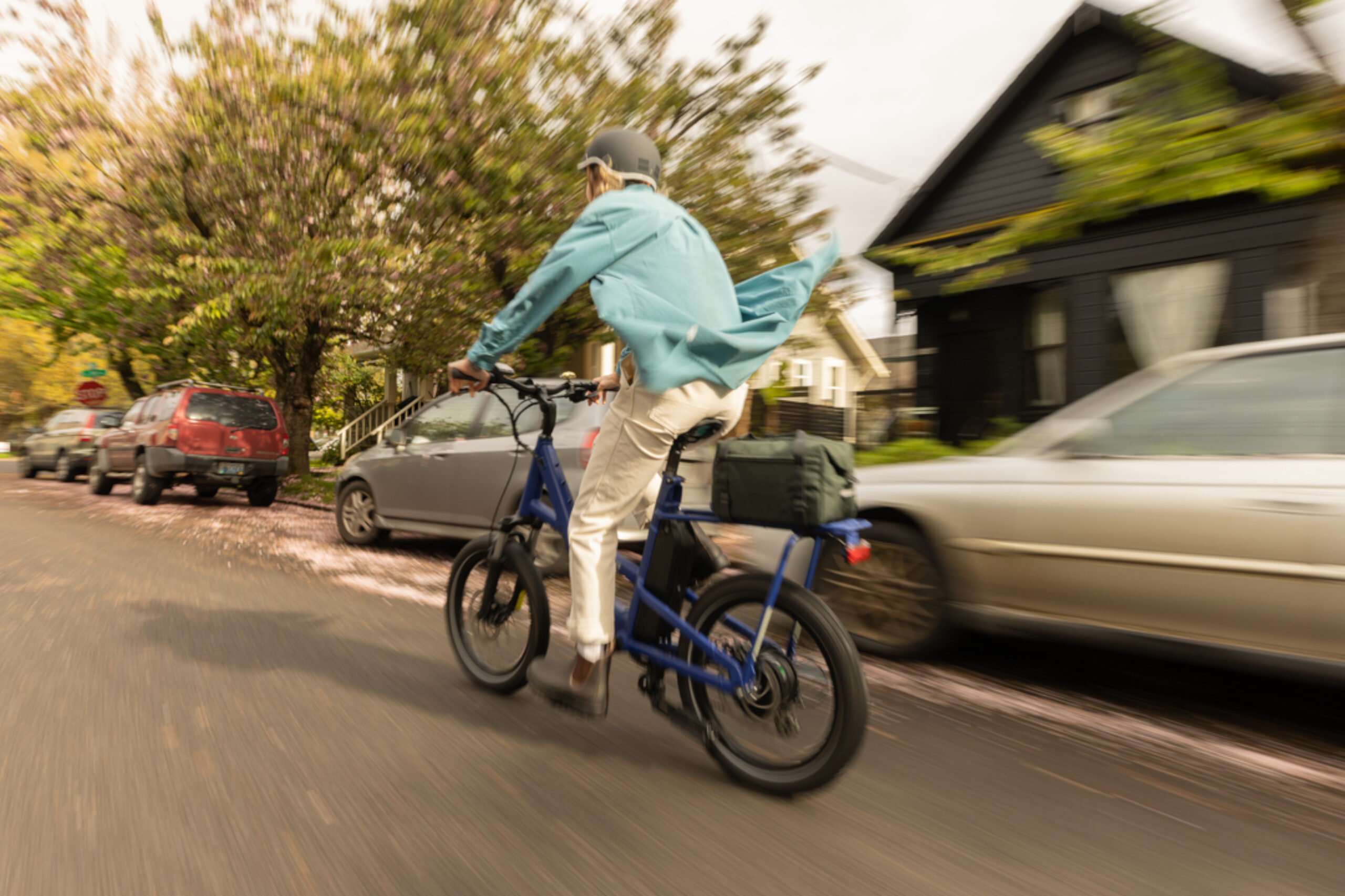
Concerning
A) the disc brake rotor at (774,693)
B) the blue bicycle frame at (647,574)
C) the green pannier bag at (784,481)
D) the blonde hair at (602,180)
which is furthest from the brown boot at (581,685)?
the blonde hair at (602,180)

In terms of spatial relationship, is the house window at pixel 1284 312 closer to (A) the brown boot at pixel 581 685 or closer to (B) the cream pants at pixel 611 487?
(B) the cream pants at pixel 611 487

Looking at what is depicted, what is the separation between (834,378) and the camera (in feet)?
106

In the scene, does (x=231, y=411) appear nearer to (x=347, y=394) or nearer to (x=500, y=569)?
(x=500, y=569)

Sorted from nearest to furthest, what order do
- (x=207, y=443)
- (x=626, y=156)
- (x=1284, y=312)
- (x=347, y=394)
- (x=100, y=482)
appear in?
(x=626, y=156) → (x=1284, y=312) → (x=207, y=443) → (x=100, y=482) → (x=347, y=394)

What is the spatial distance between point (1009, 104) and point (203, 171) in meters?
13.6

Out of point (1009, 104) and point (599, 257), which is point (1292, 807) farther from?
point (1009, 104)

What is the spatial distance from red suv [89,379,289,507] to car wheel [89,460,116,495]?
1.73 meters

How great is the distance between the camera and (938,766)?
10.6ft

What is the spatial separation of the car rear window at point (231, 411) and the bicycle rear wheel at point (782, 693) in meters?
12.1

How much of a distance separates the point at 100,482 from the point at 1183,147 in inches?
660

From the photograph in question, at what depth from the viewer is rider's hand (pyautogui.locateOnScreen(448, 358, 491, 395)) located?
131 inches

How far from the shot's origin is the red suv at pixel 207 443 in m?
13.0

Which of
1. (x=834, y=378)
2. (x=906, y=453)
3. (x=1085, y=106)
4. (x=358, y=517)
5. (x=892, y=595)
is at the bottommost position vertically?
(x=892, y=595)

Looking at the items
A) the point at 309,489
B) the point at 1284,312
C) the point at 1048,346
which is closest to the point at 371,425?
the point at 309,489
